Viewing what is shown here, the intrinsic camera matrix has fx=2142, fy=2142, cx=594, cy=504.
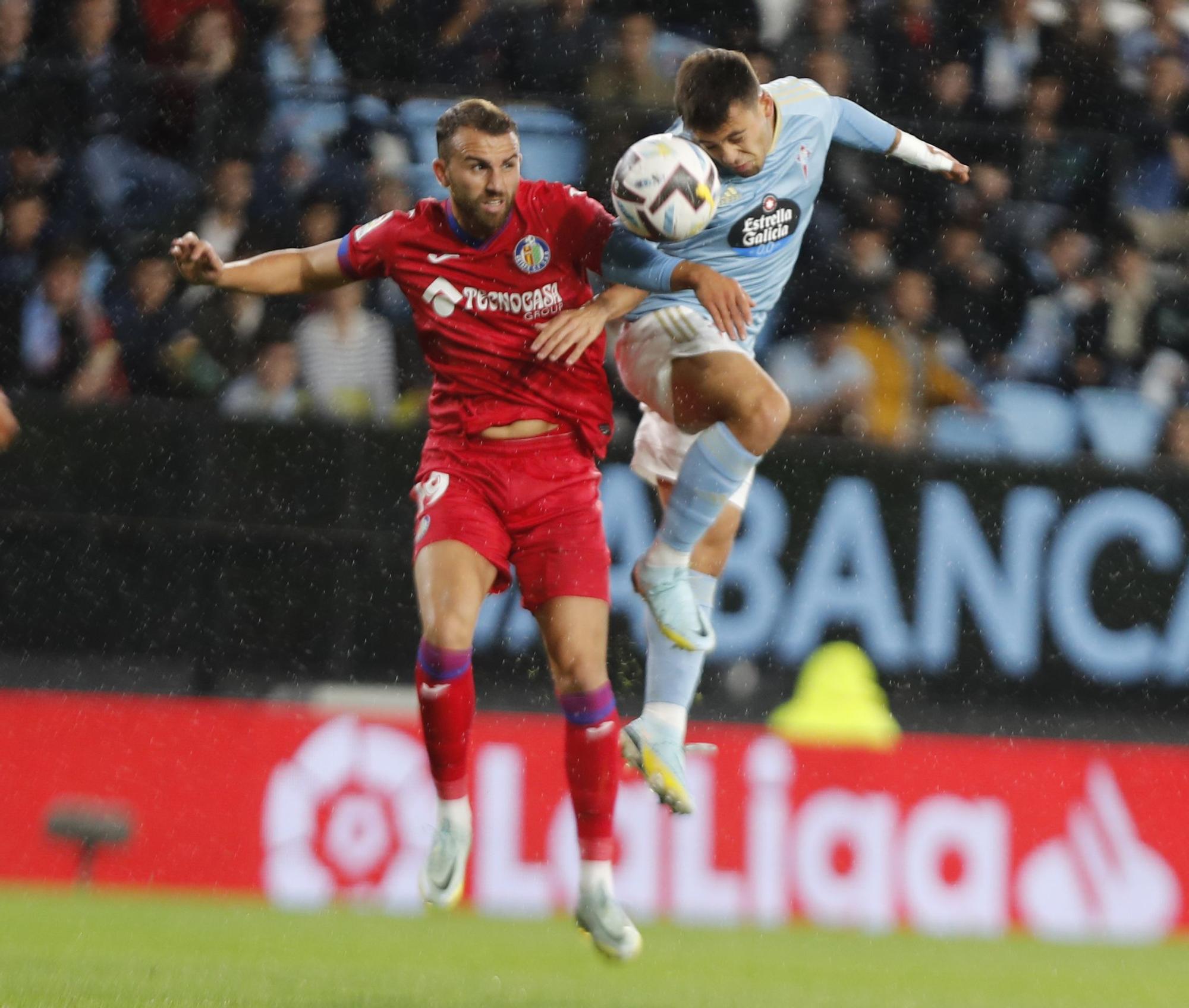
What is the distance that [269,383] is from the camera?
9.77 m

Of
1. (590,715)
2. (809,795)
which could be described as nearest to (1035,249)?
(809,795)

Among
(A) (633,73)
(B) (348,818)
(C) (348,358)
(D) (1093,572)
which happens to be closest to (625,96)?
(A) (633,73)

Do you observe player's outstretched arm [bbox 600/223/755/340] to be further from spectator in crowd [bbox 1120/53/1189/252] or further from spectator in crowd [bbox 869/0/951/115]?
spectator in crowd [bbox 1120/53/1189/252]

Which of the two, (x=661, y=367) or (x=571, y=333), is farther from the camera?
(x=661, y=367)

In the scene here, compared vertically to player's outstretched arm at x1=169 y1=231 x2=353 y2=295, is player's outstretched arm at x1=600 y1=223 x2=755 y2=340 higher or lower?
higher

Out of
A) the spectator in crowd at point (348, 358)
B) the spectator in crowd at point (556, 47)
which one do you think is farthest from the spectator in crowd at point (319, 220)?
the spectator in crowd at point (556, 47)

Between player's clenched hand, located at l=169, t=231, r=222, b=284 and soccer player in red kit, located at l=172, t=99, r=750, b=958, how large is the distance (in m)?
0.02

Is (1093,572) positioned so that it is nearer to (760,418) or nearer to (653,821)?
(653,821)

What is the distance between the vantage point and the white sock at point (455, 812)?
21.3 ft

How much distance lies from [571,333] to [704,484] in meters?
0.78

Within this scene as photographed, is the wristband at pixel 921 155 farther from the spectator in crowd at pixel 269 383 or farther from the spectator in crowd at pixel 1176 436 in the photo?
the spectator in crowd at pixel 1176 436

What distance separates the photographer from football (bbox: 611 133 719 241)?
6215 mm

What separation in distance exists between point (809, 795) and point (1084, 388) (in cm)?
259

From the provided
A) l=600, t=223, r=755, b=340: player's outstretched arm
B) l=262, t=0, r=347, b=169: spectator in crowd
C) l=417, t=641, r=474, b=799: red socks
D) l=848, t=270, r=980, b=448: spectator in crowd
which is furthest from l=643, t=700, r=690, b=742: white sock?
l=262, t=0, r=347, b=169: spectator in crowd
